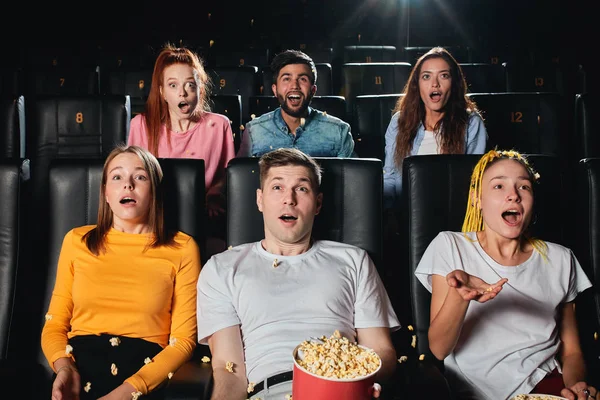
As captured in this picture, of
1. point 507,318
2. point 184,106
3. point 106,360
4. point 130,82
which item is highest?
point 130,82

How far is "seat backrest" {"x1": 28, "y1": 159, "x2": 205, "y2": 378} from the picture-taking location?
1682 millimetres

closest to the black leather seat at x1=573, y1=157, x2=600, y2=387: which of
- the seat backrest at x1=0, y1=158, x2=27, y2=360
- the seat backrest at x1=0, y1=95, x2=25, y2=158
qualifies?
the seat backrest at x1=0, y1=158, x2=27, y2=360

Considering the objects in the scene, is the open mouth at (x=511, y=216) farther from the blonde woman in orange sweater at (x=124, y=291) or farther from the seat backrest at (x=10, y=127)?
the seat backrest at (x=10, y=127)

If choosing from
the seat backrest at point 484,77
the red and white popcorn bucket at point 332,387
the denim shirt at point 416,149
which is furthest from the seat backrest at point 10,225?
the seat backrest at point 484,77

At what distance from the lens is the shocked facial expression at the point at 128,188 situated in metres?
1.58

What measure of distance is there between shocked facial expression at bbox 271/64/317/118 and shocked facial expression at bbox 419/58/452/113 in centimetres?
47

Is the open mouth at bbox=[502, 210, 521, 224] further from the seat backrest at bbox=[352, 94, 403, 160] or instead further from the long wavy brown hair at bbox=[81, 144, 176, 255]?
the seat backrest at bbox=[352, 94, 403, 160]

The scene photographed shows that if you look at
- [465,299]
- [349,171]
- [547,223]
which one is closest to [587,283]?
[547,223]

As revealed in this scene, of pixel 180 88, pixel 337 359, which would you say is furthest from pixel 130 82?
pixel 337 359

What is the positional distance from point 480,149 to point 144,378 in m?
1.51

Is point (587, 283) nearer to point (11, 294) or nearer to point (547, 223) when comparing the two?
point (547, 223)

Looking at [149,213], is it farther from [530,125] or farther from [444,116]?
[530,125]

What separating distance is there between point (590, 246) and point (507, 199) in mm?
384

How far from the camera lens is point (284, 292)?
1479mm
